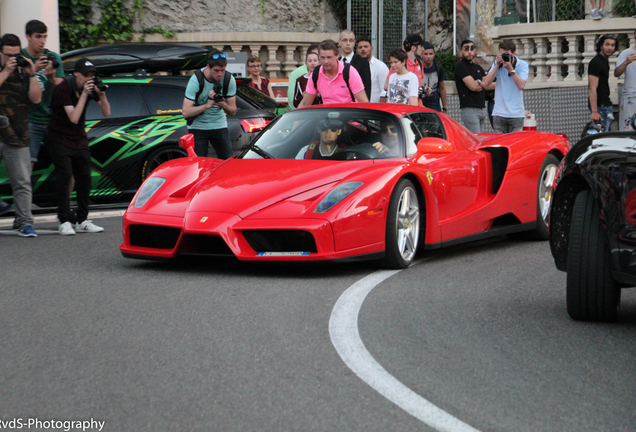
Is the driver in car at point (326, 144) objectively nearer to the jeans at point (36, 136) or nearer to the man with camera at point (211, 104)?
the man with camera at point (211, 104)

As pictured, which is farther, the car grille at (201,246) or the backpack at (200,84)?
the backpack at (200,84)

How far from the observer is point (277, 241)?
251 inches

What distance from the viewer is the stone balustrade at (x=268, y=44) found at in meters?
19.8

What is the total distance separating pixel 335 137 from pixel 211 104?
99.6 inches

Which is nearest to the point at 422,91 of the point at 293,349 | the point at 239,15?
the point at 293,349

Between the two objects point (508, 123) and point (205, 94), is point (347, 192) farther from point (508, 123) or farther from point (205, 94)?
point (508, 123)

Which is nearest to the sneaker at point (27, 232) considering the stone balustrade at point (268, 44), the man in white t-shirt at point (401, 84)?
the man in white t-shirt at point (401, 84)

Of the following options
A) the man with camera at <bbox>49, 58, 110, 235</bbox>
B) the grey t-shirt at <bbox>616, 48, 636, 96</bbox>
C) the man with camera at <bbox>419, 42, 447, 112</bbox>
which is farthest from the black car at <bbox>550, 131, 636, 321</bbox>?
the grey t-shirt at <bbox>616, 48, 636, 96</bbox>

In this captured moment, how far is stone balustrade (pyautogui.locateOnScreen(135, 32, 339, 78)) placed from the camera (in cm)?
1975

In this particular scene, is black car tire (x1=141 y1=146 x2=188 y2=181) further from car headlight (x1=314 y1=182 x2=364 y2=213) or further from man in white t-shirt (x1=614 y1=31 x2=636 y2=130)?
man in white t-shirt (x1=614 y1=31 x2=636 y2=130)

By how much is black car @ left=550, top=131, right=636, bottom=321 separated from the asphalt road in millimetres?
181

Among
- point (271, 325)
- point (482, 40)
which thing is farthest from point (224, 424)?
point (482, 40)

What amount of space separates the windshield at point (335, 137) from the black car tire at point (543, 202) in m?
1.73

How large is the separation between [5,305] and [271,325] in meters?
1.76
